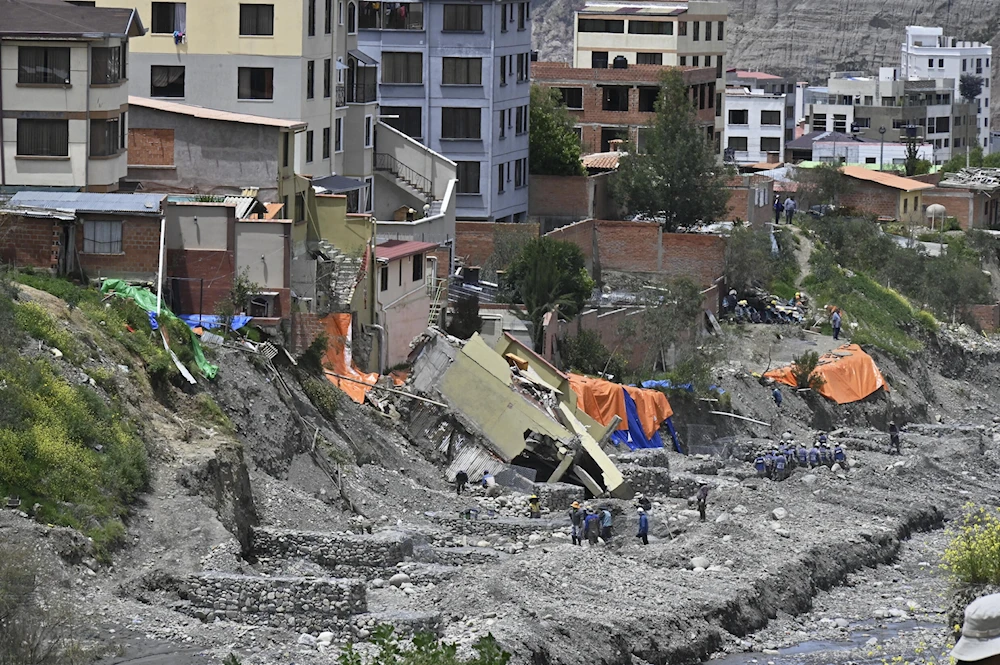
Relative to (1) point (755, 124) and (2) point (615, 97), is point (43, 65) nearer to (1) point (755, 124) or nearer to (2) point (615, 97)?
(2) point (615, 97)

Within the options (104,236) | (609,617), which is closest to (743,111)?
(104,236)

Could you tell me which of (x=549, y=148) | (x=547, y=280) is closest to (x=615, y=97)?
(x=549, y=148)

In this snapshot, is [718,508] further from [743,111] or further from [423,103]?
[743,111]

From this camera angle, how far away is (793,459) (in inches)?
2124

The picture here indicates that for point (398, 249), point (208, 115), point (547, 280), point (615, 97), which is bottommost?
point (547, 280)

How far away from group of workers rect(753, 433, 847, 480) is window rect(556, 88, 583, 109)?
112 feet

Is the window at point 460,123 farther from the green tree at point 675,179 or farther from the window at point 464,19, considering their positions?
the green tree at point 675,179

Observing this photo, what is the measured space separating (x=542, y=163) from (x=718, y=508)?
30.8 m

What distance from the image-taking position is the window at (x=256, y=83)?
2347 inches

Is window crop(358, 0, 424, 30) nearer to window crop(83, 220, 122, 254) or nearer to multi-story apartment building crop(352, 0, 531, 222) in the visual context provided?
multi-story apartment building crop(352, 0, 531, 222)

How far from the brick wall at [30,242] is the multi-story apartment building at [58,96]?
3772mm

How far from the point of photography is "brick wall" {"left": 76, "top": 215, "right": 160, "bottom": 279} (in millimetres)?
44500

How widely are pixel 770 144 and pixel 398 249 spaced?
7436cm

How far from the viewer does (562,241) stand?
6334cm
